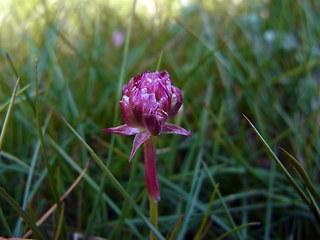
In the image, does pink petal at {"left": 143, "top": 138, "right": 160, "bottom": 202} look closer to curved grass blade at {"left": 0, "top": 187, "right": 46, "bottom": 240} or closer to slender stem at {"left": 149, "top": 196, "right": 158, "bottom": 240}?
slender stem at {"left": 149, "top": 196, "right": 158, "bottom": 240}

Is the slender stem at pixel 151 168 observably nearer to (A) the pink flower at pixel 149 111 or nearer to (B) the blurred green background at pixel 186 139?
(A) the pink flower at pixel 149 111

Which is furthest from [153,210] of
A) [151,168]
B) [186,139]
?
[186,139]

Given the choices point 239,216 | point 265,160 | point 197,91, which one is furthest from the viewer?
point 197,91

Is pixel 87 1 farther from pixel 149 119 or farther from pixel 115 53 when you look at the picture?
pixel 149 119

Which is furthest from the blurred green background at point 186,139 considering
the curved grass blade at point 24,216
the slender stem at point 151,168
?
the slender stem at point 151,168

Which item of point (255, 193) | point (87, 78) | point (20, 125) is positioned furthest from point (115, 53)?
point (255, 193)

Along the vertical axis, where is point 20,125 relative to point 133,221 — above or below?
above
